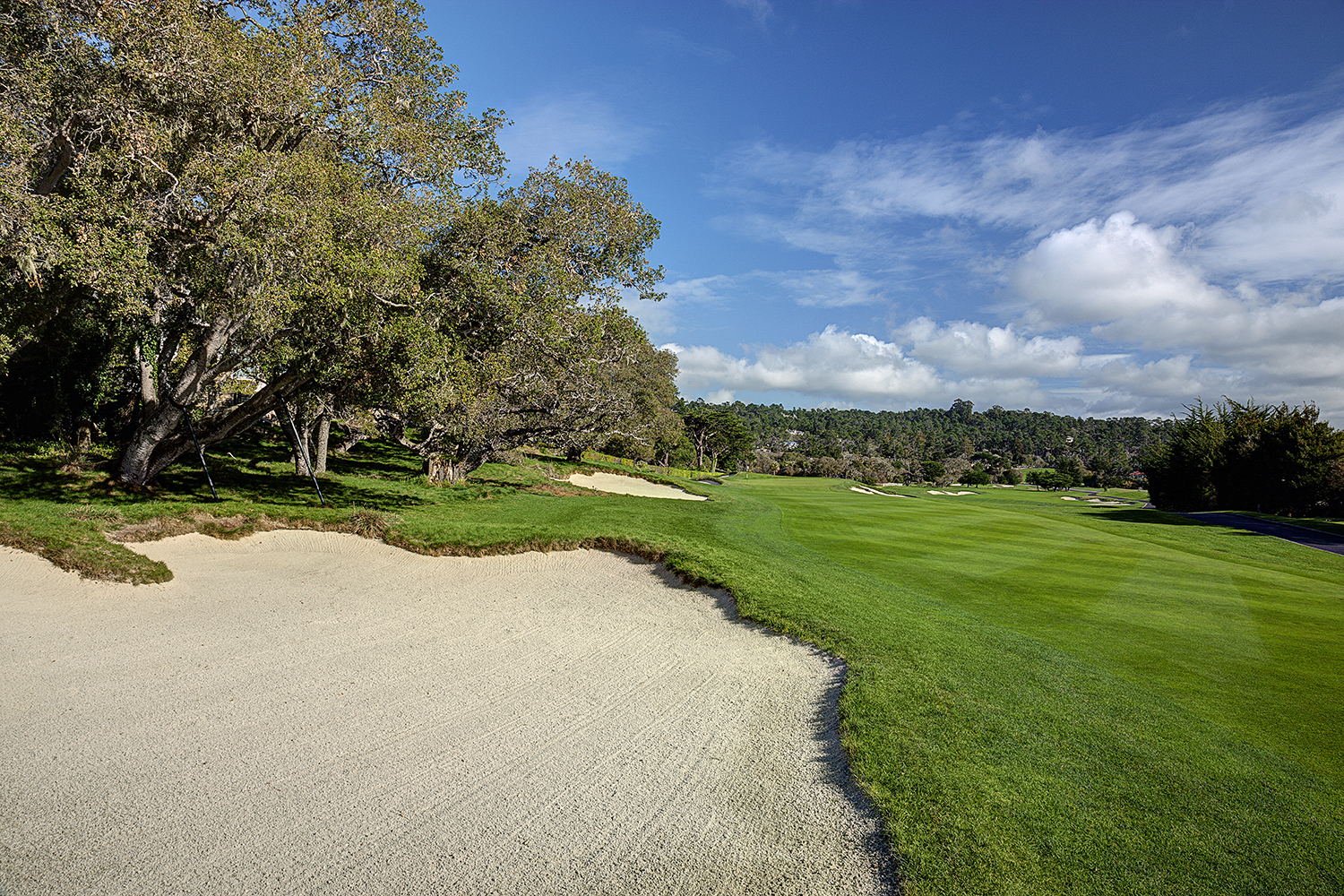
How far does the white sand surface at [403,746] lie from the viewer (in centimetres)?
424

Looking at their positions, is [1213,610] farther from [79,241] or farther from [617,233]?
[79,241]

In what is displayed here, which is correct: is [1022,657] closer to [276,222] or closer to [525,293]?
[525,293]

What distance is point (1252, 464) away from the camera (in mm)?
41531

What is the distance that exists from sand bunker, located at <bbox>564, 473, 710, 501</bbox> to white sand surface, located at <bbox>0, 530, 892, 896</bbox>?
2132cm

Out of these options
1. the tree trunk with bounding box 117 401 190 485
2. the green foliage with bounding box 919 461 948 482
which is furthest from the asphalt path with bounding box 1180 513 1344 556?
the green foliage with bounding box 919 461 948 482

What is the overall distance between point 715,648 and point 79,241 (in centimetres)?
1198

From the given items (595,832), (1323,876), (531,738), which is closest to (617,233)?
(531,738)

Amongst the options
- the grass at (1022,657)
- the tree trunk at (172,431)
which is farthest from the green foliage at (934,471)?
the tree trunk at (172,431)

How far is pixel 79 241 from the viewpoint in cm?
971

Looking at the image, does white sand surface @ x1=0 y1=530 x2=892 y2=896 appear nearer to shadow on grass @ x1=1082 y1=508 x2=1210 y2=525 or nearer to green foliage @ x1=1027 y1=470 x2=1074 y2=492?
shadow on grass @ x1=1082 y1=508 x2=1210 y2=525

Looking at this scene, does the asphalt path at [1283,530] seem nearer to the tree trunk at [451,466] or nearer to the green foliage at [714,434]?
the tree trunk at [451,466]

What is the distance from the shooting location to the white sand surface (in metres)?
4.24

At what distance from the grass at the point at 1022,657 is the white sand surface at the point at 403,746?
744mm

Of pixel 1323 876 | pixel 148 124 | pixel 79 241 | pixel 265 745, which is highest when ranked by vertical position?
pixel 148 124
